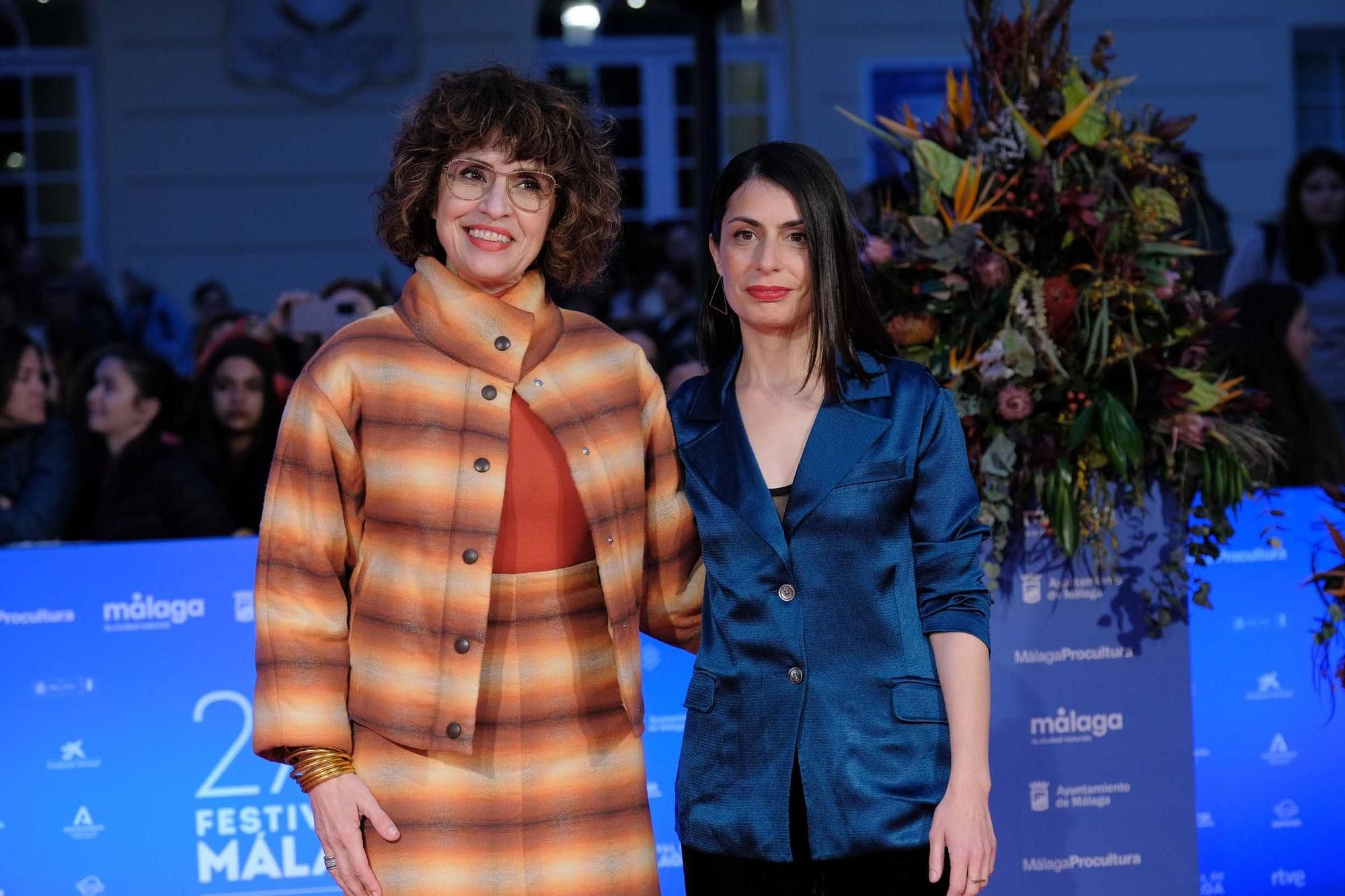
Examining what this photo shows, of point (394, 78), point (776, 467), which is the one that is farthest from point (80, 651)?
point (394, 78)

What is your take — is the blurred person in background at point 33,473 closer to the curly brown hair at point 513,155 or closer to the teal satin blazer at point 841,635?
the curly brown hair at point 513,155

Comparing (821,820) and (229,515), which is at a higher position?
(229,515)

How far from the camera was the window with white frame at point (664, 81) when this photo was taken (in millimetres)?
11180

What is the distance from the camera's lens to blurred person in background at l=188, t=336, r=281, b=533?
5.19 meters

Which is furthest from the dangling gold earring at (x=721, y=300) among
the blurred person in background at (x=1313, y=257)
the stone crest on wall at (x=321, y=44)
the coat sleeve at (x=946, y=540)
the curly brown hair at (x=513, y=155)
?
the stone crest on wall at (x=321, y=44)

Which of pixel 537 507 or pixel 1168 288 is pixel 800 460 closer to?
pixel 537 507

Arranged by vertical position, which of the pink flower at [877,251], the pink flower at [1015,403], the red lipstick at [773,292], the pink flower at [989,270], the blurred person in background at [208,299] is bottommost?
the pink flower at [1015,403]

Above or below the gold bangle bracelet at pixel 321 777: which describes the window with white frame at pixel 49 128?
above

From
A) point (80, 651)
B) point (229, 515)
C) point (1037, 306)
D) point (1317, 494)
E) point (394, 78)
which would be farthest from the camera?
point (394, 78)

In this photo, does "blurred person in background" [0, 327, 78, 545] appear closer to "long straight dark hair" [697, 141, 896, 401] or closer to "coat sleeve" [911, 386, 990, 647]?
"long straight dark hair" [697, 141, 896, 401]

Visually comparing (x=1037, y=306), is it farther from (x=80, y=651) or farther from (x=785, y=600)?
(x=80, y=651)

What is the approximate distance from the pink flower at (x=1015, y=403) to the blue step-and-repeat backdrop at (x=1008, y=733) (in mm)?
306

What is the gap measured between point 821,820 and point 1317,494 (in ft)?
7.39

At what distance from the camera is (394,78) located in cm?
1044
